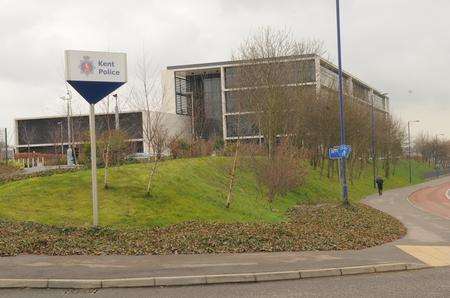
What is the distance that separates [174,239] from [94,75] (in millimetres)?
4566

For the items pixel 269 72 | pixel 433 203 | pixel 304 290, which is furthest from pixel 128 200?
pixel 433 203

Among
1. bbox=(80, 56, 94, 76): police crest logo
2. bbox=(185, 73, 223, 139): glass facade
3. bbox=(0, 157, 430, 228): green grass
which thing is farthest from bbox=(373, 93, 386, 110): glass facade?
bbox=(80, 56, 94, 76): police crest logo

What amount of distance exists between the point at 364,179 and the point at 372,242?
164ft

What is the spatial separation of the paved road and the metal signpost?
5648 mm

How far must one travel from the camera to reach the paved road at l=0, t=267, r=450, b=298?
827cm

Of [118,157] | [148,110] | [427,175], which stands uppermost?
[148,110]

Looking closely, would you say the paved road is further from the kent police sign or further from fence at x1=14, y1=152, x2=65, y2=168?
fence at x1=14, y1=152, x2=65, y2=168

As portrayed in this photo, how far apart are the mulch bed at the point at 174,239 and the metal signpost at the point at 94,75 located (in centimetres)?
115

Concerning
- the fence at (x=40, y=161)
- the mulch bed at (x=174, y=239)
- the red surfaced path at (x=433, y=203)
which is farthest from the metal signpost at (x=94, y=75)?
the fence at (x=40, y=161)

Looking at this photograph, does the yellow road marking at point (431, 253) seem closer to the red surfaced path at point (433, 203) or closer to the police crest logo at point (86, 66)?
the police crest logo at point (86, 66)

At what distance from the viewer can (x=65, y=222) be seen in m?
15.1

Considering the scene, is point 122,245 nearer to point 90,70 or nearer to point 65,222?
point 65,222

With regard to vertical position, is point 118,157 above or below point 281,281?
above

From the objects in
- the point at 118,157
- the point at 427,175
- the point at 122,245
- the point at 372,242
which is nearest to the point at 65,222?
the point at 122,245
